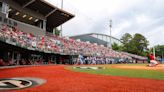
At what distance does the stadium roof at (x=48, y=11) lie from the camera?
32875 mm

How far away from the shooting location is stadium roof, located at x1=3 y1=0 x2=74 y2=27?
108ft

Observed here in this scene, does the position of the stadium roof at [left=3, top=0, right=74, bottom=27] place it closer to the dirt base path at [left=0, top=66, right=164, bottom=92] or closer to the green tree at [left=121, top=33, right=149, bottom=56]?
the dirt base path at [left=0, top=66, right=164, bottom=92]

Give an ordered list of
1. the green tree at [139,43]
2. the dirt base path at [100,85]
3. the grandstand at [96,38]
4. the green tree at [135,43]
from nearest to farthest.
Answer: the dirt base path at [100,85], the grandstand at [96,38], the green tree at [135,43], the green tree at [139,43]

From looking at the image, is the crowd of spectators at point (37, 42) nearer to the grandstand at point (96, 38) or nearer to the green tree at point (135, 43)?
the grandstand at point (96, 38)

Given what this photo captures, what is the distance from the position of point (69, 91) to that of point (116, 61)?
4582 centimetres

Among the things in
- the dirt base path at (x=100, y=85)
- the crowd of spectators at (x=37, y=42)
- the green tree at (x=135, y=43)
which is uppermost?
the green tree at (x=135, y=43)

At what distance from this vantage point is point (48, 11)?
3847 centimetres

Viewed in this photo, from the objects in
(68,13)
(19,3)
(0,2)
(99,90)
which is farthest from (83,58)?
(99,90)

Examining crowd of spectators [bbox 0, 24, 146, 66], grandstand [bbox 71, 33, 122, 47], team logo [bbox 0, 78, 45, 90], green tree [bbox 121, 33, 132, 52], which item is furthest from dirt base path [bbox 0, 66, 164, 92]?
green tree [bbox 121, 33, 132, 52]

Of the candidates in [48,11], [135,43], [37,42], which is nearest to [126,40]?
[135,43]

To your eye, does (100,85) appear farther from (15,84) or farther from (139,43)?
(139,43)

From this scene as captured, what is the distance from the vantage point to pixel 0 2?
2831 cm

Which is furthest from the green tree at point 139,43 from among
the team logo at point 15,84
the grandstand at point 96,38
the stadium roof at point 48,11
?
the team logo at point 15,84

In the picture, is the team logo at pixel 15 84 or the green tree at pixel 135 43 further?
the green tree at pixel 135 43
